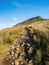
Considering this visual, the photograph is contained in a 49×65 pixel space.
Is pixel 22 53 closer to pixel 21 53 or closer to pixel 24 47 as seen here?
pixel 21 53

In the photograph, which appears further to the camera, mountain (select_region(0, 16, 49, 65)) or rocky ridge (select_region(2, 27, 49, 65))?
mountain (select_region(0, 16, 49, 65))

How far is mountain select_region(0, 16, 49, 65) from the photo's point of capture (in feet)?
145

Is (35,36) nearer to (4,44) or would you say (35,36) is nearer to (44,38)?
(44,38)

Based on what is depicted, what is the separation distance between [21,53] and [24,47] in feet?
9.89

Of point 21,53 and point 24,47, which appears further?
point 24,47

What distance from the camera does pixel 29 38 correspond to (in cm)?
5369

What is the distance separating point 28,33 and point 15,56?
14.1m

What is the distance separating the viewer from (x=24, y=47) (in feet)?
160

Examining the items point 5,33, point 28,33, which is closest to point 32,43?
point 28,33

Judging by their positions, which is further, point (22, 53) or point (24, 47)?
point (24, 47)

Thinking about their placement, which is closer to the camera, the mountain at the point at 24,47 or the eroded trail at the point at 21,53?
the eroded trail at the point at 21,53

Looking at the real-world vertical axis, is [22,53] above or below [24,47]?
below

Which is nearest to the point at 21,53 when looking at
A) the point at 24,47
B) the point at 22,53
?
the point at 22,53

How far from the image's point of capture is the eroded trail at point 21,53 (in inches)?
1709
